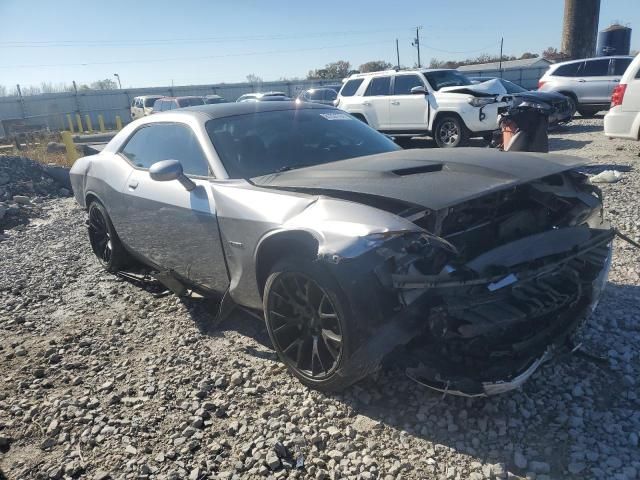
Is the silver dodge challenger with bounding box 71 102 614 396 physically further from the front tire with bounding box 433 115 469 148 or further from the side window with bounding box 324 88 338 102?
the side window with bounding box 324 88 338 102

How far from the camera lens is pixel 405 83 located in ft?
41.5

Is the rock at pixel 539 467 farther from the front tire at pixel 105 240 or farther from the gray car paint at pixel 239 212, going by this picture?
the front tire at pixel 105 240

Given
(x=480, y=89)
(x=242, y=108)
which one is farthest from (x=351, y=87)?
(x=242, y=108)

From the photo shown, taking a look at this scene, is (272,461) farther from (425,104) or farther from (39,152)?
(39,152)

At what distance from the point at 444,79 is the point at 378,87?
1.70 metres

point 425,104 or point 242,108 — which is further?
point 425,104

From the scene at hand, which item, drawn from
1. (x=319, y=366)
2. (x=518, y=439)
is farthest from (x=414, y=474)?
(x=319, y=366)

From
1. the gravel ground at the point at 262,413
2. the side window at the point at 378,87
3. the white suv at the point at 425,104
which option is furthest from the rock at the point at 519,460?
the side window at the point at 378,87

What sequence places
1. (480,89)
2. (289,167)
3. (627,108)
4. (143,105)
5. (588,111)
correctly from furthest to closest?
(143,105) < (588,111) < (480,89) < (627,108) < (289,167)

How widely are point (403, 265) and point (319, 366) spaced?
82 centimetres

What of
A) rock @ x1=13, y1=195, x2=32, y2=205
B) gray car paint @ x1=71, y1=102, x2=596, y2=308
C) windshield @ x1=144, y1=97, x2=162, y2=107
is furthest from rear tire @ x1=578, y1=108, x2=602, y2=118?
windshield @ x1=144, y1=97, x2=162, y2=107

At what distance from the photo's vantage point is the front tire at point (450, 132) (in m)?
11.7

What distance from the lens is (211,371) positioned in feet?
10.8

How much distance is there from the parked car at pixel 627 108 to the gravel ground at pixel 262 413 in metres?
5.47
